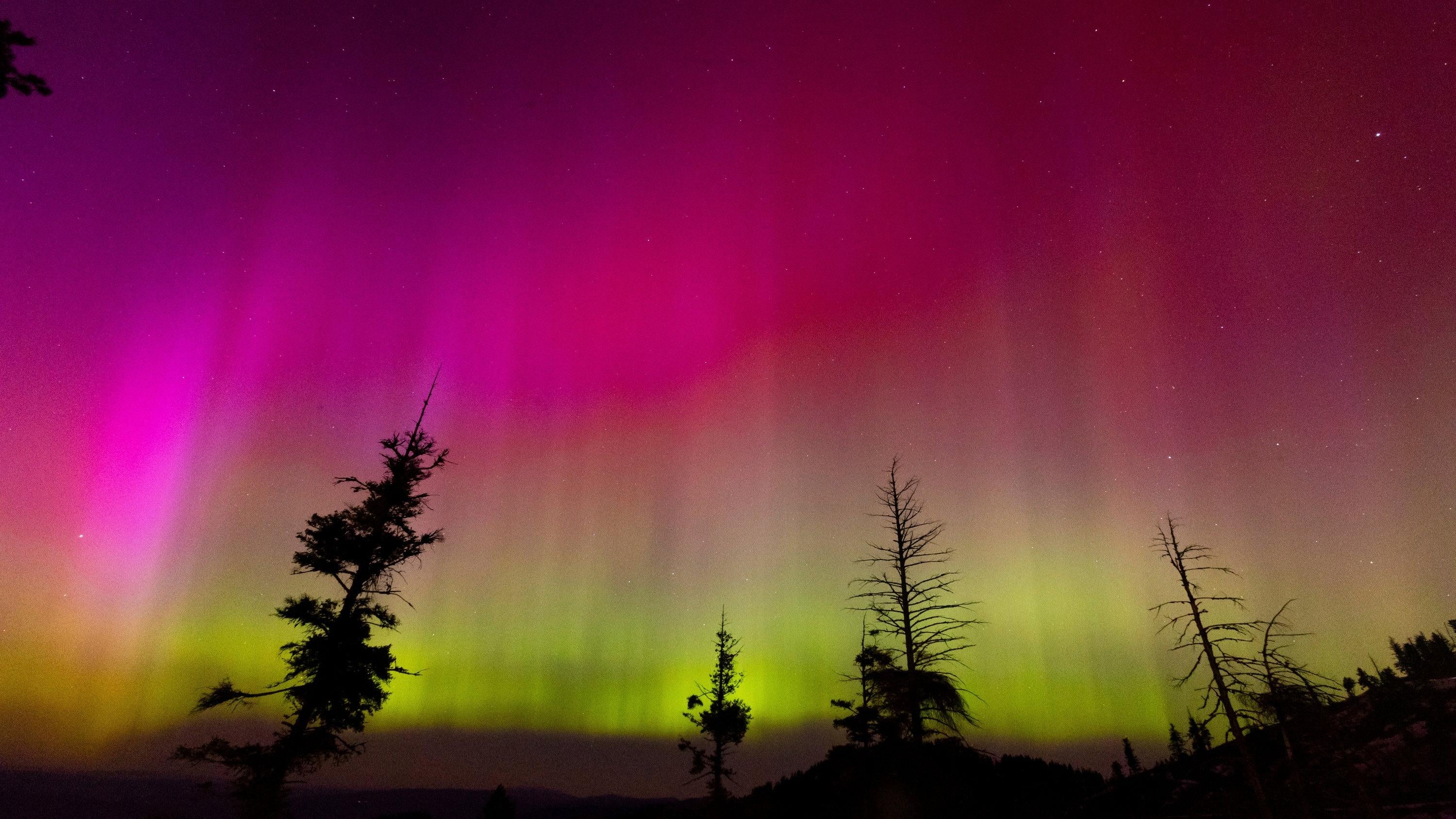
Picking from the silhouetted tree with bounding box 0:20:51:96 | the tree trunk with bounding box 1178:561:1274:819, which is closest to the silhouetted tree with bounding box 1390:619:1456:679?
the tree trunk with bounding box 1178:561:1274:819

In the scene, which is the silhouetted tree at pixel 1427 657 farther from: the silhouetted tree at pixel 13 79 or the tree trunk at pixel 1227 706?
the silhouetted tree at pixel 13 79

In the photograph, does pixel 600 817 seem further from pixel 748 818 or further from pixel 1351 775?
pixel 1351 775

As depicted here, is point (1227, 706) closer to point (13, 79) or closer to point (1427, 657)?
point (13, 79)

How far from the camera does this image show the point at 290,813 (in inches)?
620

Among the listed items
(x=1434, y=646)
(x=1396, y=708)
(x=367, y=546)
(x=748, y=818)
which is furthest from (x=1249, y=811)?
(x=1434, y=646)

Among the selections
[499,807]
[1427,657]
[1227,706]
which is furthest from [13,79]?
[1427,657]

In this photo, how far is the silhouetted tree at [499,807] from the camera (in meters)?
45.7

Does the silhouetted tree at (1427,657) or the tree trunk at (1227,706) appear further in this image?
the silhouetted tree at (1427,657)

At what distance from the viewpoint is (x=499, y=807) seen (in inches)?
1842

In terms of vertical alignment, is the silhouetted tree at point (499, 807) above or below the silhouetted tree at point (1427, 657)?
below

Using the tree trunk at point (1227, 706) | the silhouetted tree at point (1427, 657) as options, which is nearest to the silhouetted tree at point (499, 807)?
the tree trunk at point (1227, 706)

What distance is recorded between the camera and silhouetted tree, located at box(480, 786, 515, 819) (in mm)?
45688

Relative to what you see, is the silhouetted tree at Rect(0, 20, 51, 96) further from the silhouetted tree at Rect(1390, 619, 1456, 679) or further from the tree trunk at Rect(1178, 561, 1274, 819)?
the silhouetted tree at Rect(1390, 619, 1456, 679)

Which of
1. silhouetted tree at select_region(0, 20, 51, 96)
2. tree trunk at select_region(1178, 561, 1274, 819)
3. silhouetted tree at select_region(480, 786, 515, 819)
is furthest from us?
silhouetted tree at select_region(480, 786, 515, 819)
